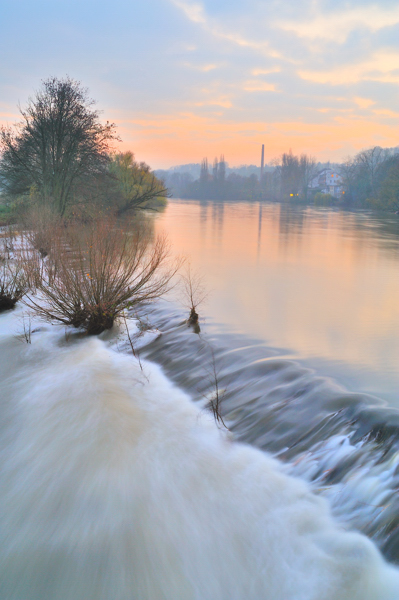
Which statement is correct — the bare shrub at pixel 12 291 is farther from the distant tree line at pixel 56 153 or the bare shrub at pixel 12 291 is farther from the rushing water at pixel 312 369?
the distant tree line at pixel 56 153

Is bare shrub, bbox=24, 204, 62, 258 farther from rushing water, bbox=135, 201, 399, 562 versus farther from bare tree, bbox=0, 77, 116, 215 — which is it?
bare tree, bbox=0, 77, 116, 215

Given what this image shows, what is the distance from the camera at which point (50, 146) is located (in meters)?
26.0

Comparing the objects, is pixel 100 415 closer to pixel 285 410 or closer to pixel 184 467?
pixel 184 467

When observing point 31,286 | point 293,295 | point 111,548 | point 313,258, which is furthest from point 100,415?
point 313,258

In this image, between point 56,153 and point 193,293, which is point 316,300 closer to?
point 193,293

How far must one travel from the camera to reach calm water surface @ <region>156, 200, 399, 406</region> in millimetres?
8375

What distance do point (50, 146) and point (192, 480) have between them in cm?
2567

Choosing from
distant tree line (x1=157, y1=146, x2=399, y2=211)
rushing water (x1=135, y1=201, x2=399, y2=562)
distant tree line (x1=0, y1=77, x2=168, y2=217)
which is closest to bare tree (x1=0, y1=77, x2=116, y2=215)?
distant tree line (x1=0, y1=77, x2=168, y2=217)

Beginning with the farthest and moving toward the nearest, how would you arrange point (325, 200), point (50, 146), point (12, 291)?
point (325, 200)
point (50, 146)
point (12, 291)

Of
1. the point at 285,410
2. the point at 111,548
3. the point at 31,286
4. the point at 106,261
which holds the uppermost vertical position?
the point at 106,261

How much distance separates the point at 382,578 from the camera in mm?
3701

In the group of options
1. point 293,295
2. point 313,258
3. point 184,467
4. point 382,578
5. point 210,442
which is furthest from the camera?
point 313,258

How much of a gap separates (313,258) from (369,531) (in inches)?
713

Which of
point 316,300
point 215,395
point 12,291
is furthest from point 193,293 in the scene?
point 215,395
